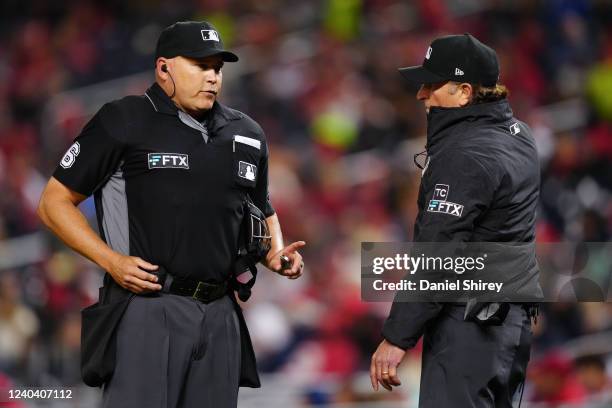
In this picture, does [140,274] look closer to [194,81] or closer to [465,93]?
[194,81]

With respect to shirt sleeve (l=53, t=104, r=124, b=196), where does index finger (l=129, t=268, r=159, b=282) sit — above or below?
below

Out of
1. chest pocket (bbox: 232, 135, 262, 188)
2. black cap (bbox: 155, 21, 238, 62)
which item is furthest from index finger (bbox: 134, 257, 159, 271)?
black cap (bbox: 155, 21, 238, 62)

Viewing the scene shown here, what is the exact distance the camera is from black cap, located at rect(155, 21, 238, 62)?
3863 mm

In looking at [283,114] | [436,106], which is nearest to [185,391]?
[436,106]

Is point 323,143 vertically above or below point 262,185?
above

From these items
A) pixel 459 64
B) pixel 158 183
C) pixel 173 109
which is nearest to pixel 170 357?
pixel 158 183

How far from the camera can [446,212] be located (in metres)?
3.81

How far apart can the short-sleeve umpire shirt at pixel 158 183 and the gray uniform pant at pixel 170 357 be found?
141mm

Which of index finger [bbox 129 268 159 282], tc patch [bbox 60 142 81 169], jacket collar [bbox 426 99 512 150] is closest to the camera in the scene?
index finger [bbox 129 268 159 282]

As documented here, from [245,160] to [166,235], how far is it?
0.42 m

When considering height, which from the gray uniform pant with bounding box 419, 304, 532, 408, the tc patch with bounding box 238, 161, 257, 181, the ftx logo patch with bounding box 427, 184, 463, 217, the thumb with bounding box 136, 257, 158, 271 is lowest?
the gray uniform pant with bounding box 419, 304, 532, 408

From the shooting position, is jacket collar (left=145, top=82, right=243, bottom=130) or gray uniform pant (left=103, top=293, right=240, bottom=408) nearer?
gray uniform pant (left=103, top=293, right=240, bottom=408)

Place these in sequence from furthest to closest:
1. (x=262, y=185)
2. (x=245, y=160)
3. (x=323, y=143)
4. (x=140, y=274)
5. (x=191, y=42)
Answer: (x=323, y=143), (x=262, y=185), (x=245, y=160), (x=191, y=42), (x=140, y=274)

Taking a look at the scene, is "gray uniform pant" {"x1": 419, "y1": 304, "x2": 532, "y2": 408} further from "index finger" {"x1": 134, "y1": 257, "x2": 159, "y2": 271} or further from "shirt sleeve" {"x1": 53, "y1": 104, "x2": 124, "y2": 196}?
"shirt sleeve" {"x1": 53, "y1": 104, "x2": 124, "y2": 196}
